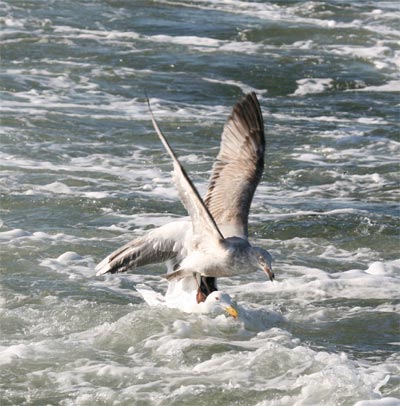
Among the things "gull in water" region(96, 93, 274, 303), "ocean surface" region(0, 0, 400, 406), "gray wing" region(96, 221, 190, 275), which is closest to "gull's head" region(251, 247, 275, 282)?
"gull in water" region(96, 93, 274, 303)

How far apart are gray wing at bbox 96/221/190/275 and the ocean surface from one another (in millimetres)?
352

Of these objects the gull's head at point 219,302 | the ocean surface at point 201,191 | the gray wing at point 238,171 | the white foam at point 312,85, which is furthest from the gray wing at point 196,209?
the white foam at point 312,85

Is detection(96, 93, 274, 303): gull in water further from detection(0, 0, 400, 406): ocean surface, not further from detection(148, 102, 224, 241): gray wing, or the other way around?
detection(0, 0, 400, 406): ocean surface

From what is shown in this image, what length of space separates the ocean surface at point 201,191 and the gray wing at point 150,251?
352 millimetres

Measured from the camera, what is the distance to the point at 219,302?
8.52m

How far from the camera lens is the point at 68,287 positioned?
9070 millimetres

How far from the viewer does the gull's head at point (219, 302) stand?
8.46m

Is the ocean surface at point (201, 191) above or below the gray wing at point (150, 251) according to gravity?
below

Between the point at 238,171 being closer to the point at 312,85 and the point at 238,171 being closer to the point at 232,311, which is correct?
the point at 232,311


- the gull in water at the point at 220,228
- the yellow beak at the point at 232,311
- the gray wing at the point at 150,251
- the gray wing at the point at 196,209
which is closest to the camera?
the gray wing at the point at 196,209

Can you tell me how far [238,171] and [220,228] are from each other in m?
0.46

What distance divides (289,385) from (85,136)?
7.93m

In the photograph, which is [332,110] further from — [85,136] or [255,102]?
[255,102]

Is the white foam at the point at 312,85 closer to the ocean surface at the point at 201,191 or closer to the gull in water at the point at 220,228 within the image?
the ocean surface at the point at 201,191
